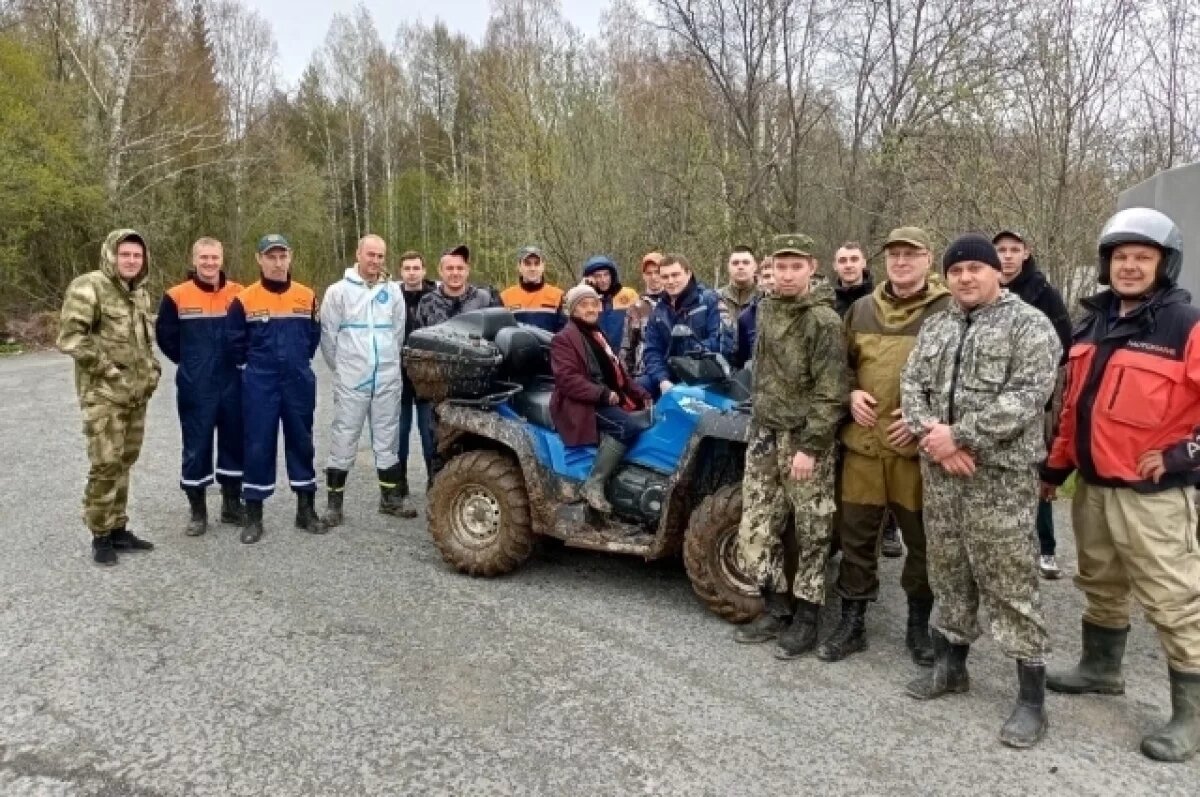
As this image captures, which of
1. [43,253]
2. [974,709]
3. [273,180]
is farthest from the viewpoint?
[273,180]

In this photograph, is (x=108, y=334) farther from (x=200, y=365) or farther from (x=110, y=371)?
(x=200, y=365)

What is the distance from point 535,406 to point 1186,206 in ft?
13.5

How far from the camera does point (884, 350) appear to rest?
3783 mm

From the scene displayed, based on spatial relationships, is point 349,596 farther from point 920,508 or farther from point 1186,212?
point 1186,212

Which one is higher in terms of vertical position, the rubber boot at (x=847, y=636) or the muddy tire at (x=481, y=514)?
the muddy tire at (x=481, y=514)

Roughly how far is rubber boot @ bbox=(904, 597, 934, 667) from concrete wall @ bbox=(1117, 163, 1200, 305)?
278 cm

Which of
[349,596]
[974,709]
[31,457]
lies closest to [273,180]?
[31,457]

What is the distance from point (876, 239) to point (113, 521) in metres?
9.49

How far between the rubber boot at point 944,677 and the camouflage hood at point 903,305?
130cm

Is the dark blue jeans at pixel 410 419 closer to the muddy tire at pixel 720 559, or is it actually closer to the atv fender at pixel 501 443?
the atv fender at pixel 501 443

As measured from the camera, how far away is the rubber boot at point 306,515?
591cm

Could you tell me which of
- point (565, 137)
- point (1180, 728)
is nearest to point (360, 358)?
point (1180, 728)

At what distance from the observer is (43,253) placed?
22.4m

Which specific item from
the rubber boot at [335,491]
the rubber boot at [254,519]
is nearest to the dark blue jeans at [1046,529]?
the rubber boot at [335,491]
